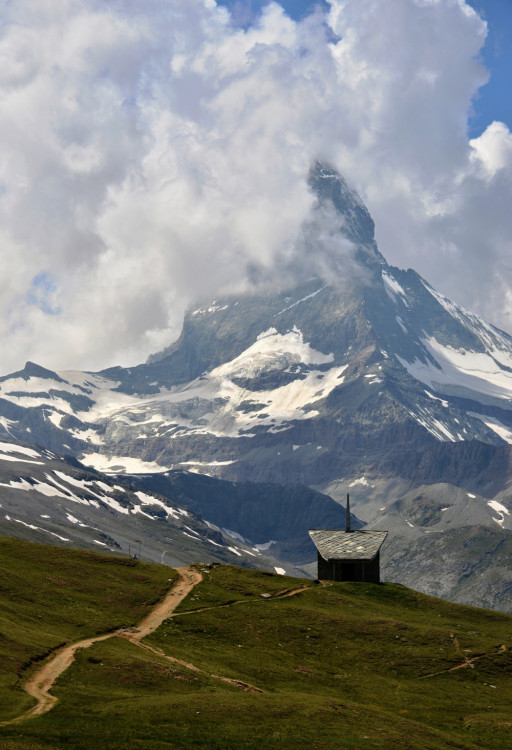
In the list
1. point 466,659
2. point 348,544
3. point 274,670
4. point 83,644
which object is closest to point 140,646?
Answer: point 83,644

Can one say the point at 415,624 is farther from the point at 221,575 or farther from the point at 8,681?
the point at 8,681

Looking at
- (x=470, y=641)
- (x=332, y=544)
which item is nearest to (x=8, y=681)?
(x=470, y=641)

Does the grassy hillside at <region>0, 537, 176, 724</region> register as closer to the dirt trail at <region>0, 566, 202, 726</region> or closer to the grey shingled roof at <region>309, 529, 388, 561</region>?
the dirt trail at <region>0, 566, 202, 726</region>

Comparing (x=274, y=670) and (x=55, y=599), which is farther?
(x=55, y=599)

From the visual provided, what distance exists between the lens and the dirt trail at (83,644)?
57297 millimetres

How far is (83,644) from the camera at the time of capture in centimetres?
7450

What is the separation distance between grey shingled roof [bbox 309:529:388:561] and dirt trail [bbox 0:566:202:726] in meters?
16.6

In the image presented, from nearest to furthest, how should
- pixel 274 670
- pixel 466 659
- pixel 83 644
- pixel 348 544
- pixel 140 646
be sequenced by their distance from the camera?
pixel 83 644 < pixel 274 670 < pixel 140 646 < pixel 466 659 < pixel 348 544

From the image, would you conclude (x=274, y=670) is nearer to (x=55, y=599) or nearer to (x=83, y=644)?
(x=83, y=644)

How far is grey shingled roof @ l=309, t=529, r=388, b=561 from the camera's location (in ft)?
376

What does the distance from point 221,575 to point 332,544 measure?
51.9ft

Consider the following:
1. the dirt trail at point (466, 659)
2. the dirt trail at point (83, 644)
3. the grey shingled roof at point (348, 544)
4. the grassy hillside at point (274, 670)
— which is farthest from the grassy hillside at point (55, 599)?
the dirt trail at point (466, 659)

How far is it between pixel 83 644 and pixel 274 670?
14912 mm

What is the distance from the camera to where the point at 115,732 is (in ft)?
174
